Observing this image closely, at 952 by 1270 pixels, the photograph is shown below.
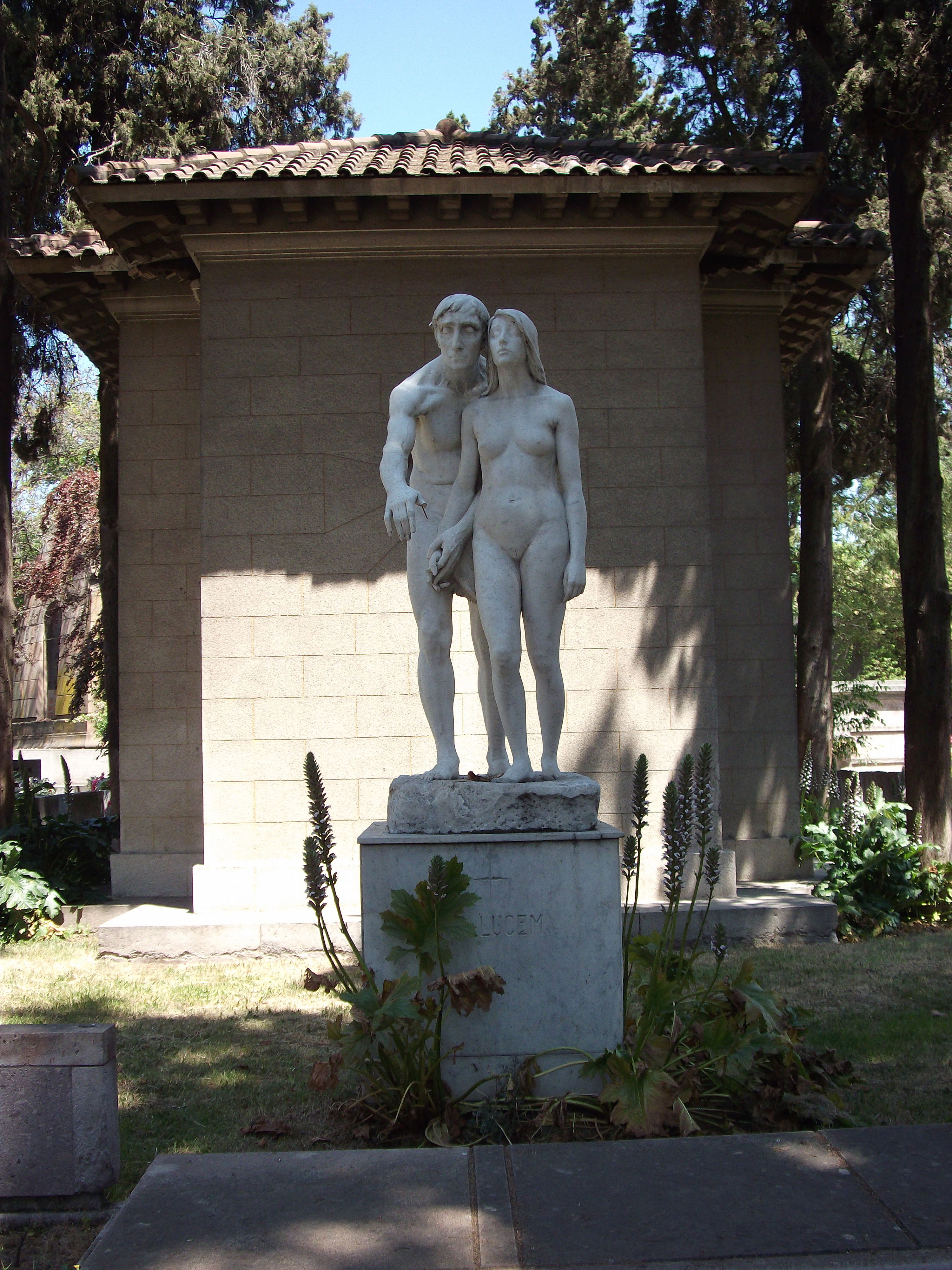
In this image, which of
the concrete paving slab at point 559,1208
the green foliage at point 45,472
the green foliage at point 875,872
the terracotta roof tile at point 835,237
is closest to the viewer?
the concrete paving slab at point 559,1208

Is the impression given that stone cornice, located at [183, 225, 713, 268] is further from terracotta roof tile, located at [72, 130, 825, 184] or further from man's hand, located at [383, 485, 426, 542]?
man's hand, located at [383, 485, 426, 542]

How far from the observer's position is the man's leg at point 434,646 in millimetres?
4949

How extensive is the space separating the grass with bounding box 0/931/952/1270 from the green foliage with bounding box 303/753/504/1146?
264mm

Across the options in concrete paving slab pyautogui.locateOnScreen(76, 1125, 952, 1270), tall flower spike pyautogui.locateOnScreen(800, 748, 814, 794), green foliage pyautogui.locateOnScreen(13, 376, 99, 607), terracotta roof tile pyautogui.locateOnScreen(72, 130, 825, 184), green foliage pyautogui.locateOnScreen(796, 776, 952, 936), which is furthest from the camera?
green foliage pyautogui.locateOnScreen(13, 376, 99, 607)

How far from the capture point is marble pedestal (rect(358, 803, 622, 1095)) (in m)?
4.34

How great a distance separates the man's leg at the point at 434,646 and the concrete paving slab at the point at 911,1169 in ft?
6.89

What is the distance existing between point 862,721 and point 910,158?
39.3 feet

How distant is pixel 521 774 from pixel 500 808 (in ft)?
0.79

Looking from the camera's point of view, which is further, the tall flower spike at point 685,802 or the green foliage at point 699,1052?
the tall flower spike at point 685,802

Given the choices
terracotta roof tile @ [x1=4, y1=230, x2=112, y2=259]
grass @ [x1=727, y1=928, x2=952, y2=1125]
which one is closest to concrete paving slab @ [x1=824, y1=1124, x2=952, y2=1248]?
grass @ [x1=727, y1=928, x2=952, y2=1125]

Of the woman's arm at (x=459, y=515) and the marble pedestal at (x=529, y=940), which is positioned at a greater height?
the woman's arm at (x=459, y=515)

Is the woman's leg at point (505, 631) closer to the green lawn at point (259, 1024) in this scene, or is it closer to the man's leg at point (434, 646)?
the man's leg at point (434, 646)

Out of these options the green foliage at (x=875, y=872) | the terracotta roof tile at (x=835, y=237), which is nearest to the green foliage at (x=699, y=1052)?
the green foliage at (x=875, y=872)

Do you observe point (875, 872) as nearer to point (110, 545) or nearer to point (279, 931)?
point (279, 931)
